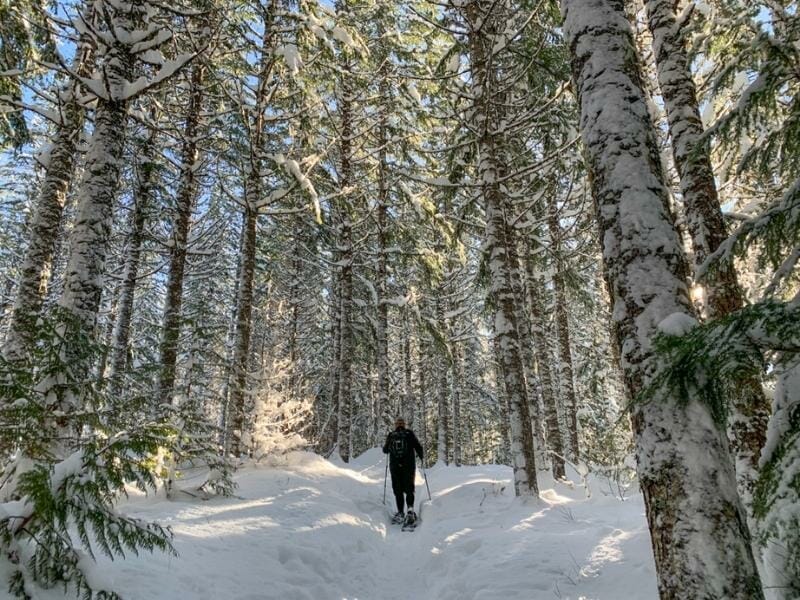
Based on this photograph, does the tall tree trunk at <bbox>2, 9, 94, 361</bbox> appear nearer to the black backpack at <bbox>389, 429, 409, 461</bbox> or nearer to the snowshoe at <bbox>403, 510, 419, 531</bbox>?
the black backpack at <bbox>389, 429, 409, 461</bbox>

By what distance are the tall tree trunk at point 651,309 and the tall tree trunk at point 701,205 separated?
0.79 metres

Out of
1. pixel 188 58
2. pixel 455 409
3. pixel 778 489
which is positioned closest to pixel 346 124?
pixel 188 58

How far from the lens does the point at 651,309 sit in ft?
9.52

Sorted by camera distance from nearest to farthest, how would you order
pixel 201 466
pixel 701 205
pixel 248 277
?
1. pixel 701 205
2. pixel 201 466
3. pixel 248 277

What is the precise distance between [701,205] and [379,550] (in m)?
6.26

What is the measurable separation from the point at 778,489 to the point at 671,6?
21.4ft

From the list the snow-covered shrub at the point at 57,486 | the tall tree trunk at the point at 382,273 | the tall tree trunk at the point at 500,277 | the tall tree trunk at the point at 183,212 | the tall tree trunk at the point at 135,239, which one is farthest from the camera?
the tall tree trunk at the point at 382,273

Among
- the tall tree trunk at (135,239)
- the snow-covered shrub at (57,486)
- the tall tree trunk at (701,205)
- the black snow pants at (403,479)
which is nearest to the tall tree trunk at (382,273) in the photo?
the black snow pants at (403,479)

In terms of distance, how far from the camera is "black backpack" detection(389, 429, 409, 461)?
970 centimetres

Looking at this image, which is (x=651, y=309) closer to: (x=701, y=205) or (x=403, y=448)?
(x=701, y=205)

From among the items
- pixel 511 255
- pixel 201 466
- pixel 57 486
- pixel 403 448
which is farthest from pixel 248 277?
pixel 57 486

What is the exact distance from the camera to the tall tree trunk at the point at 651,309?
2447 mm

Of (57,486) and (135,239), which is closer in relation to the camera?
(57,486)

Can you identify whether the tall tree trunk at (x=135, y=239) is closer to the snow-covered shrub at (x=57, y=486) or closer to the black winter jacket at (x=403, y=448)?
the black winter jacket at (x=403, y=448)
